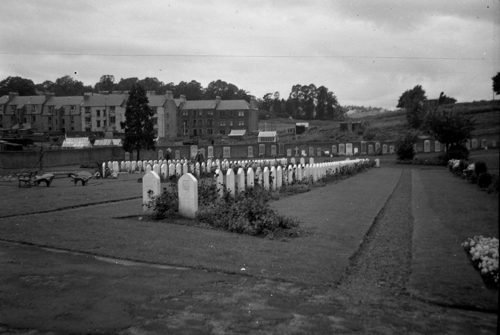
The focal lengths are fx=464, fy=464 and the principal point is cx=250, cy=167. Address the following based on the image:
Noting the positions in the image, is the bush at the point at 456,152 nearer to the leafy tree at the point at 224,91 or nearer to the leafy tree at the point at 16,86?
the leafy tree at the point at 16,86

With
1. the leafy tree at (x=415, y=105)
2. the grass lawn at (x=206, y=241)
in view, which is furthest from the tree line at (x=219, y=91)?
the grass lawn at (x=206, y=241)

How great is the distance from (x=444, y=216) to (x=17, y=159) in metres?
36.7

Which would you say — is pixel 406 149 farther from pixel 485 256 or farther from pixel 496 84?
pixel 496 84

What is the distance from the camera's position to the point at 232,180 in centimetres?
1555

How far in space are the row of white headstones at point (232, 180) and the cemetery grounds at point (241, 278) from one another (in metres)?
0.68

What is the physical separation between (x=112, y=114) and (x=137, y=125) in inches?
1610

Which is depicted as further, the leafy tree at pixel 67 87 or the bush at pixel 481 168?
the leafy tree at pixel 67 87

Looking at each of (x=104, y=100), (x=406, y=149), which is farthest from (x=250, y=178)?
(x=104, y=100)

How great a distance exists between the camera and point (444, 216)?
448 inches

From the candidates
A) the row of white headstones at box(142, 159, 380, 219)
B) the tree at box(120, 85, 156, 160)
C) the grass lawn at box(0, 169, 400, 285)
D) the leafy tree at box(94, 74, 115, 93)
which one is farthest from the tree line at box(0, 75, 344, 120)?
the grass lawn at box(0, 169, 400, 285)

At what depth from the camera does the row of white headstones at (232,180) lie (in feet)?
41.4

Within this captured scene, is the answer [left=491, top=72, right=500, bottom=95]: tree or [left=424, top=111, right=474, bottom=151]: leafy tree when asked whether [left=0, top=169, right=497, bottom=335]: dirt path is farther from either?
[left=424, top=111, right=474, bottom=151]: leafy tree

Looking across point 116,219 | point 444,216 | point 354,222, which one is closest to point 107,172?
point 116,219

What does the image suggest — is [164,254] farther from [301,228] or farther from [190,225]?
[301,228]
